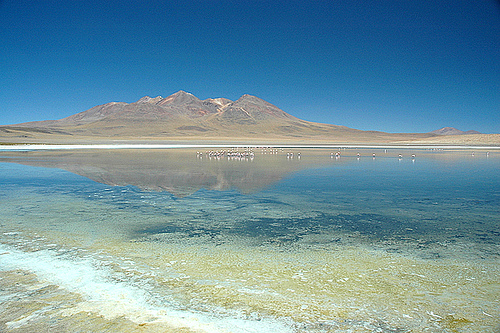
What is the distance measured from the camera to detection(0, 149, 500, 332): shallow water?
322 cm

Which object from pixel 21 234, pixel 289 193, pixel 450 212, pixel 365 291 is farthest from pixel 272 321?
pixel 289 193

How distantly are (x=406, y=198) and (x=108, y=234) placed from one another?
6.44m

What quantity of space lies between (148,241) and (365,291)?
2.98m

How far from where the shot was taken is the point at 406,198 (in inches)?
344

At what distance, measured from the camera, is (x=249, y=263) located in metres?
4.46

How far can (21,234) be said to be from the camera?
5.58 m

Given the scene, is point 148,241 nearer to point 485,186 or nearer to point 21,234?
point 21,234

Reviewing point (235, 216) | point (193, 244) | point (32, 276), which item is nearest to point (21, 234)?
point (32, 276)

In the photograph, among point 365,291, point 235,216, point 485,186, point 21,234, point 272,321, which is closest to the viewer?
point 272,321

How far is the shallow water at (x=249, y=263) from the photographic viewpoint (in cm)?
322

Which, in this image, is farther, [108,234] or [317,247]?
[108,234]

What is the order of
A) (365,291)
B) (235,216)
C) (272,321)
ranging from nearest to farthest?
(272,321) → (365,291) → (235,216)

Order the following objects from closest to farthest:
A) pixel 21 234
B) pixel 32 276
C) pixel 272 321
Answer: pixel 272 321, pixel 32 276, pixel 21 234

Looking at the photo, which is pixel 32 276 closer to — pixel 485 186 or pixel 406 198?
pixel 406 198
